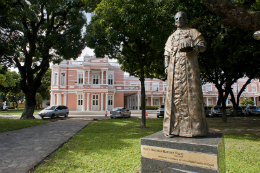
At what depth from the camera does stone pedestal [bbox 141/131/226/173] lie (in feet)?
8.73

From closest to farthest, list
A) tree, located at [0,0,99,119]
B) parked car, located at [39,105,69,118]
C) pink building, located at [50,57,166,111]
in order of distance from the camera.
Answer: tree, located at [0,0,99,119] < parked car, located at [39,105,69,118] < pink building, located at [50,57,166,111]

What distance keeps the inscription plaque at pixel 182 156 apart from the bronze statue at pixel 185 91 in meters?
0.42

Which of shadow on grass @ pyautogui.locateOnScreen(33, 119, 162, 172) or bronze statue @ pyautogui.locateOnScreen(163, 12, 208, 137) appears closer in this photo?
bronze statue @ pyautogui.locateOnScreen(163, 12, 208, 137)

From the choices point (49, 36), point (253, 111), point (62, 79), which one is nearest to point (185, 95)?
point (49, 36)

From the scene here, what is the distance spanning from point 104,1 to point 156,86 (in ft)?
103

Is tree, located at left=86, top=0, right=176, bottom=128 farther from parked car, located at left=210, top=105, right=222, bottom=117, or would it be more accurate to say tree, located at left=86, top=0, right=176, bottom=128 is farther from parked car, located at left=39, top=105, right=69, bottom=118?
parked car, located at left=210, top=105, right=222, bottom=117

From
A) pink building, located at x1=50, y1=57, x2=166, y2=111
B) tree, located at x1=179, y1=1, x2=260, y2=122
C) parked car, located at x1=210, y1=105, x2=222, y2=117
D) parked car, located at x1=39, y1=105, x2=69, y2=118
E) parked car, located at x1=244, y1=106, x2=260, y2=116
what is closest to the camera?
tree, located at x1=179, y1=1, x2=260, y2=122

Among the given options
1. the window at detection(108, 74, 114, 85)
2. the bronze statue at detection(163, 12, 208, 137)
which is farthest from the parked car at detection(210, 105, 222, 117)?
the bronze statue at detection(163, 12, 208, 137)

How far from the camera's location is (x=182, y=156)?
2.85 m

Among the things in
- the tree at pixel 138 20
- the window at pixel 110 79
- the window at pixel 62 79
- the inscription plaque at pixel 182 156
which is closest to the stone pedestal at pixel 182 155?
the inscription plaque at pixel 182 156

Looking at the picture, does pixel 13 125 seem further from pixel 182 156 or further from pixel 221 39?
pixel 221 39

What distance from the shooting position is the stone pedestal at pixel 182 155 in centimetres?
266

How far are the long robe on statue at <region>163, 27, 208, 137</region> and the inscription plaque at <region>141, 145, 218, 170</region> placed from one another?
435mm

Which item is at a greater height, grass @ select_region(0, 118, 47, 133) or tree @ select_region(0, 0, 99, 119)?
tree @ select_region(0, 0, 99, 119)
